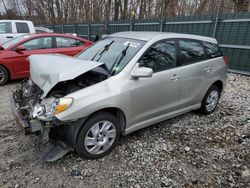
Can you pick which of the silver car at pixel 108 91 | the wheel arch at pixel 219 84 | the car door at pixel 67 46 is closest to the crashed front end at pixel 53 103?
the silver car at pixel 108 91

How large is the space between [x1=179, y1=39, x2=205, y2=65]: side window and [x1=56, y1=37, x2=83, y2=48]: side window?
427cm

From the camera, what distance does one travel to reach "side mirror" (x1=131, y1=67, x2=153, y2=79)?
2.70 meters

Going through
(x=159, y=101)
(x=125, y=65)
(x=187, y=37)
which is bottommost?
(x=159, y=101)

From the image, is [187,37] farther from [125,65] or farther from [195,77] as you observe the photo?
[125,65]

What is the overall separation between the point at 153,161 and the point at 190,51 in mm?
1986

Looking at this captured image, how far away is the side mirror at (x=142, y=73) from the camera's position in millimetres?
2699

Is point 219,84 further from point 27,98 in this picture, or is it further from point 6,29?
point 6,29

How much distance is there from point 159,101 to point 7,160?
2.25m

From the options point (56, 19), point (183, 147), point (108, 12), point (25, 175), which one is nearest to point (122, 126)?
point (183, 147)

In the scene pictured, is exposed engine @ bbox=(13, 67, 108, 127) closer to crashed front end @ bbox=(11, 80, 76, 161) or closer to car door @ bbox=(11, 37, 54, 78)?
crashed front end @ bbox=(11, 80, 76, 161)

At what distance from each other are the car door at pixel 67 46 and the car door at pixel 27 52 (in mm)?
239

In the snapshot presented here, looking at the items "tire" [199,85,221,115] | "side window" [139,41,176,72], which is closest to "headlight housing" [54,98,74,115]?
"side window" [139,41,176,72]

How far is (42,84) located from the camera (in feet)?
8.63

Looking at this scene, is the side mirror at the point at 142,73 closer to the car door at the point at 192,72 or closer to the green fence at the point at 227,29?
the car door at the point at 192,72
